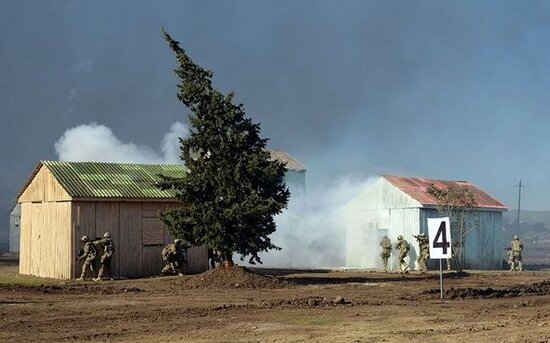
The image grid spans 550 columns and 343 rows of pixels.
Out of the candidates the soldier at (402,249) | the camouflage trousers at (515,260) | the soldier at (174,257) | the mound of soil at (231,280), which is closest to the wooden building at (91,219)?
the soldier at (174,257)

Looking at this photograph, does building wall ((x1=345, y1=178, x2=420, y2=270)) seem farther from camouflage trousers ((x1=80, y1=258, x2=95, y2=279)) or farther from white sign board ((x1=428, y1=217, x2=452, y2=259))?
white sign board ((x1=428, y1=217, x2=452, y2=259))

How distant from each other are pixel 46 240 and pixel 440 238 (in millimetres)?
21173

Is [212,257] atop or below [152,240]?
below

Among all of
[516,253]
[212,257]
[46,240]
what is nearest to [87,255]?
[46,240]

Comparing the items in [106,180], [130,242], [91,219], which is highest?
[106,180]

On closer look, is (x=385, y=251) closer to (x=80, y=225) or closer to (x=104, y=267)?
(x=104, y=267)

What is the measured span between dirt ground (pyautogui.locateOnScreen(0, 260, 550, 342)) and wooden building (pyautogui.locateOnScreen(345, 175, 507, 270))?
55.2 feet

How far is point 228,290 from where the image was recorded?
30359 mm

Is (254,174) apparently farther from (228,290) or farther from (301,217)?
(301,217)

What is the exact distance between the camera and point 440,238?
81.0 ft

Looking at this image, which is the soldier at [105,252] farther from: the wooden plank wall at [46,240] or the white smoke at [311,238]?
the white smoke at [311,238]

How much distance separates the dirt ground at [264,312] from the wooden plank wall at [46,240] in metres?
4.48

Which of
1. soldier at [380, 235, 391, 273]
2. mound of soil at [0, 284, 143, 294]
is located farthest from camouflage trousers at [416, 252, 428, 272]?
mound of soil at [0, 284, 143, 294]

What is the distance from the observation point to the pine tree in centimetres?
3322
